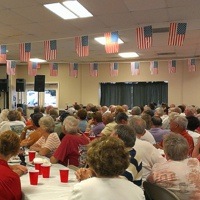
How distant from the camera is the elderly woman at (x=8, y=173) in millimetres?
2473

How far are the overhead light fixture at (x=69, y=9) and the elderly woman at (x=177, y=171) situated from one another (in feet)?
15.2

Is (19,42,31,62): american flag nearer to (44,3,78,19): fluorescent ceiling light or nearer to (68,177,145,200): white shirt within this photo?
(44,3,78,19): fluorescent ceiling light

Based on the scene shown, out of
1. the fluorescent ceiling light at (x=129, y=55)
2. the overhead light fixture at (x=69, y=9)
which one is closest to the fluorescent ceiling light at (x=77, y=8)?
the overhead light fixture at (x=69, y=9)

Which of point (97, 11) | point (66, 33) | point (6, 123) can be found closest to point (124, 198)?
point (6, 123)

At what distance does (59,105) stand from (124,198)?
16601 mm

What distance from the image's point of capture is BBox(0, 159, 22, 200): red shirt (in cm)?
246

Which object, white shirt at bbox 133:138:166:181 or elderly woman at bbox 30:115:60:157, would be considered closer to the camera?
white shirt at bbox 133:138:166:181

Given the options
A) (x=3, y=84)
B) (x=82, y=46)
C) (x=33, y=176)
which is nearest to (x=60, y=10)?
(x=82, y=46)

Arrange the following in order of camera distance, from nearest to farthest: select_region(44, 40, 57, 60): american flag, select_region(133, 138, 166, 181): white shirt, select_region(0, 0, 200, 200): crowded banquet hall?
select_region(0, 0, 200, 200): crowded banquet hall
select_region(133, 138, 166, 181): white shirt
select_region(44, 40, 57, 60): american flag

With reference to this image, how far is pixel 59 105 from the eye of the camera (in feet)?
60.2

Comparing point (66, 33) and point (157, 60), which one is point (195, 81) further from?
point (66, 33)

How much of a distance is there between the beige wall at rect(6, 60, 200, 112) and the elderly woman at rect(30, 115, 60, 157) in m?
11.8

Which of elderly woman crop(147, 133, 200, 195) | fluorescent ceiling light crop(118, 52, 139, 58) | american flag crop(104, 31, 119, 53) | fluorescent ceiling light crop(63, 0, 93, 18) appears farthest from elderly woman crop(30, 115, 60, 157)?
fluorescent ceiling light crop(118, 52, 139, 58)

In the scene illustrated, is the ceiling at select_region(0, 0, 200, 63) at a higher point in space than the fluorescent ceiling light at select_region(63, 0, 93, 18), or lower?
lower
